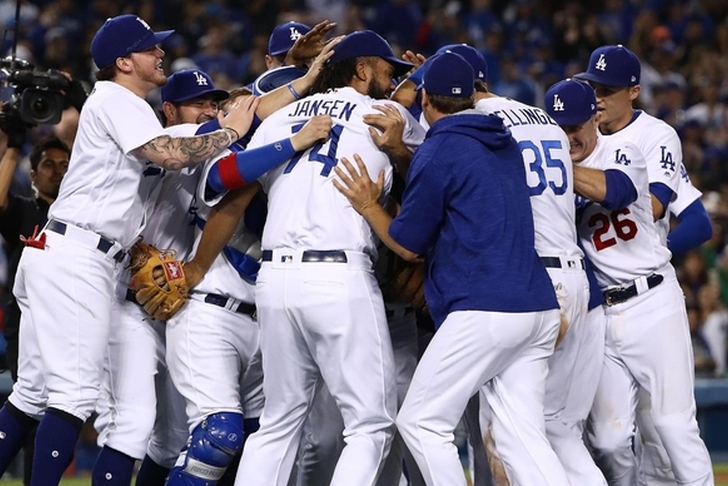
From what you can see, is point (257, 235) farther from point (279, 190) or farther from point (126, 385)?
point (126, 385)

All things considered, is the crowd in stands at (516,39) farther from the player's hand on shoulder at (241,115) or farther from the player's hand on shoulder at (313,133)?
the player's hand on shoulder at (313,133)

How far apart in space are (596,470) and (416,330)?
47.9 inches

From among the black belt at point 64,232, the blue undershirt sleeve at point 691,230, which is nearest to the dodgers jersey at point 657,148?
the blue undershirt sleeve at point 691,230

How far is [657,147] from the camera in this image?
6.12 metres

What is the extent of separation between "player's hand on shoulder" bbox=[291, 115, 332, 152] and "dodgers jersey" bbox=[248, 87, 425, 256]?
0.05m

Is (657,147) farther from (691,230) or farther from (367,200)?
(367,200)

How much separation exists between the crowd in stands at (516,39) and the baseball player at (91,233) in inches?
249

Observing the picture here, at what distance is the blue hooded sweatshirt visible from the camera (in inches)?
198

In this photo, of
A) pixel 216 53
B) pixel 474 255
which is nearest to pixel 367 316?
pixel 474 255

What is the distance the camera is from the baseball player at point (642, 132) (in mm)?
6074

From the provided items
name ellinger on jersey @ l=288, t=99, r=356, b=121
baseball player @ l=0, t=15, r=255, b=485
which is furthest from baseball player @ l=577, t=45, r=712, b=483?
baseball player @ l=0, t=15, r=255, b=485

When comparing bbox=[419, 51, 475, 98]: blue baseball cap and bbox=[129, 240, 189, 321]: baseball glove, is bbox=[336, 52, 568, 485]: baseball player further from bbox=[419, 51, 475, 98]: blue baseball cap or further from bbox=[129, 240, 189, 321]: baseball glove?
→ bbox=[129, 240, 189, 321]: baseball glove

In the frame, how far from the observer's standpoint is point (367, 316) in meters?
5.18

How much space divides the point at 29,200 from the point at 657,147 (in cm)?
365
